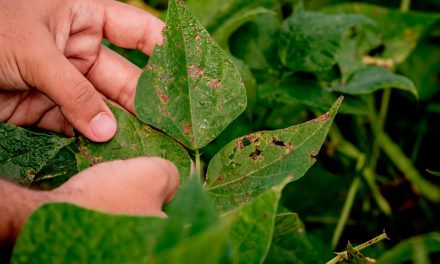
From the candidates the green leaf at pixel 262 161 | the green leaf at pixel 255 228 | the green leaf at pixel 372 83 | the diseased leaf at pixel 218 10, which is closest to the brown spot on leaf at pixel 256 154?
the green leaf at pixel 262 161

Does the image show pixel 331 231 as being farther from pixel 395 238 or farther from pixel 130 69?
pixel 130 69

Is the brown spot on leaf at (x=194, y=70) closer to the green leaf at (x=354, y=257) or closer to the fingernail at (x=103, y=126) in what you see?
the fingernail at (x=103, y=126)

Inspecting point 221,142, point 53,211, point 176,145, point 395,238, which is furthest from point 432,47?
point 53,211

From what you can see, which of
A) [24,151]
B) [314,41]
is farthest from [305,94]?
[24,151]

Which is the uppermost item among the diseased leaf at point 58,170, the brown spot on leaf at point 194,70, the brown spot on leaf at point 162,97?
the brown spot on leaf at point 194,70

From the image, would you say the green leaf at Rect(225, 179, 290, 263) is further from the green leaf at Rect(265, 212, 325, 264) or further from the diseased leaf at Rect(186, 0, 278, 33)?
the diseased leaf at Rect(186, 0, 278, 33)

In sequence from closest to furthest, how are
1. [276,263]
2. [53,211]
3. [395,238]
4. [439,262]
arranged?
[53,211] < [276,263] < [439,262] < [395,238]

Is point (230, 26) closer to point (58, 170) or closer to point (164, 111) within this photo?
point (164, 111)
